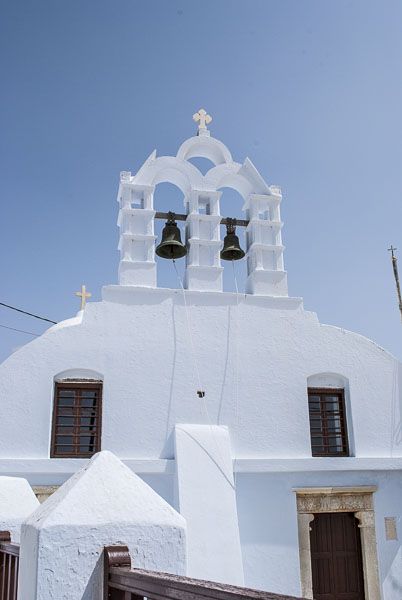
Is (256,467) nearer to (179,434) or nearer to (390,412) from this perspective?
(179,434)

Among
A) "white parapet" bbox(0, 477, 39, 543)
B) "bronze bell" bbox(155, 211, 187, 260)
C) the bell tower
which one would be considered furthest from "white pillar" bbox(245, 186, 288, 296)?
"white parapet" bbox(0, 477, 39, 543)

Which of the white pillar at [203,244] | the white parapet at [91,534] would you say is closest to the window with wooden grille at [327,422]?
the white pillar at [203,244]

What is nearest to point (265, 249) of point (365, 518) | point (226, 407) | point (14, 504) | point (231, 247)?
point (231, 247)

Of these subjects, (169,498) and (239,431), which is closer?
(169,498)

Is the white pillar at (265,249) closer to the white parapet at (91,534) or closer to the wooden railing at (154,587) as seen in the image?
the white parapet at (91,534)

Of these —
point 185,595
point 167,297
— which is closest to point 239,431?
point 167,297

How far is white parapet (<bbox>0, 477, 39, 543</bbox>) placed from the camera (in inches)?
176

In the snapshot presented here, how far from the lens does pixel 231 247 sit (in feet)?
28.4

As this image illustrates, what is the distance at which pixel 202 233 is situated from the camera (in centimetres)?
862

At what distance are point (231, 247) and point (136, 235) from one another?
4.42 ft

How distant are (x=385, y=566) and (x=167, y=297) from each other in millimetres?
4383

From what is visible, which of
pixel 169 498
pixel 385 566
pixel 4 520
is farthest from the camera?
pixel 385 566

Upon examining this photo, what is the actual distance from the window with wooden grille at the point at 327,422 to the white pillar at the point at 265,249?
151 cm

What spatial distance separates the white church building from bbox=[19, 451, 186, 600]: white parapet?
3996mm
